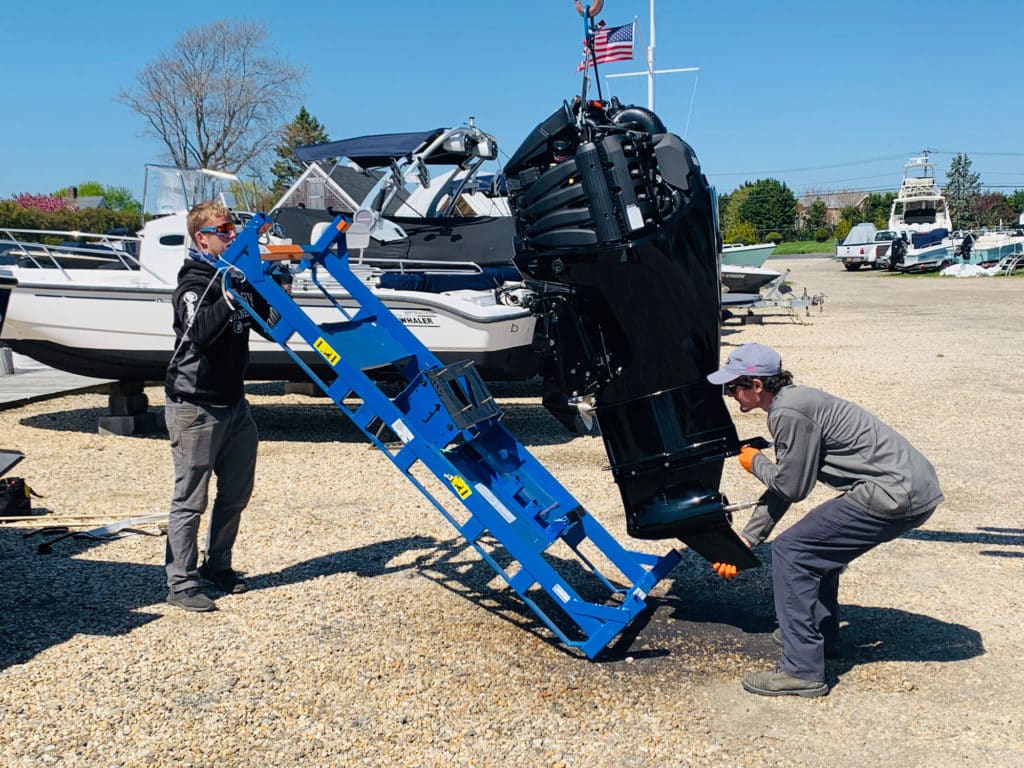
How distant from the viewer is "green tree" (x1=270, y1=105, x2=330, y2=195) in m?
44.2

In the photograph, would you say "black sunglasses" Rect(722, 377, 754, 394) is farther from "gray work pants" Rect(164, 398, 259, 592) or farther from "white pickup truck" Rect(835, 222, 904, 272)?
"white pickup truck" Rect(835, 222, 904, 272)

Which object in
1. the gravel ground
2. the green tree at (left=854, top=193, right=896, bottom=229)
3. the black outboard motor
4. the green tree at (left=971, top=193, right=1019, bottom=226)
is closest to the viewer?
the gravel ground

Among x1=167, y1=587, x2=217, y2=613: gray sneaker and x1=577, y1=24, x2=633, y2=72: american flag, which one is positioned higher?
x1=577, y1=24, x2=633, y2=72: american flag

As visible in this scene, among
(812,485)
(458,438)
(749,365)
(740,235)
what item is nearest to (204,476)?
(458,438)

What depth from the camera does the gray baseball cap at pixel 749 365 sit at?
12.7ft

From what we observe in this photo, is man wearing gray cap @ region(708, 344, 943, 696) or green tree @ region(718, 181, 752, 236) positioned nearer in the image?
man wearing gray cap @ region(708, 344, 943, 696)

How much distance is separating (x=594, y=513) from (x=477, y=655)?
252 centimetres

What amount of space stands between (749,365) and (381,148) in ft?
25.1

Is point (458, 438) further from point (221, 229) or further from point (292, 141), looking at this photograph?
point (292, 141)

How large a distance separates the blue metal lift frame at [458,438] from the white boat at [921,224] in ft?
131

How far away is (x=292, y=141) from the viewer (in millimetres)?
49531

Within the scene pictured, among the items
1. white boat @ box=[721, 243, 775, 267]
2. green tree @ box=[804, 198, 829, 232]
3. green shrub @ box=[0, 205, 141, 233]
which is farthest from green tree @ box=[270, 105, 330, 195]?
green tree @ box=[804, 198, 829, 232]

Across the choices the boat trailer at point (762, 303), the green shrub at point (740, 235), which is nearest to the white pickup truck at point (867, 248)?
the green shrub at point (740, 235)

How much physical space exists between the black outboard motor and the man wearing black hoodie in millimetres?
1427
